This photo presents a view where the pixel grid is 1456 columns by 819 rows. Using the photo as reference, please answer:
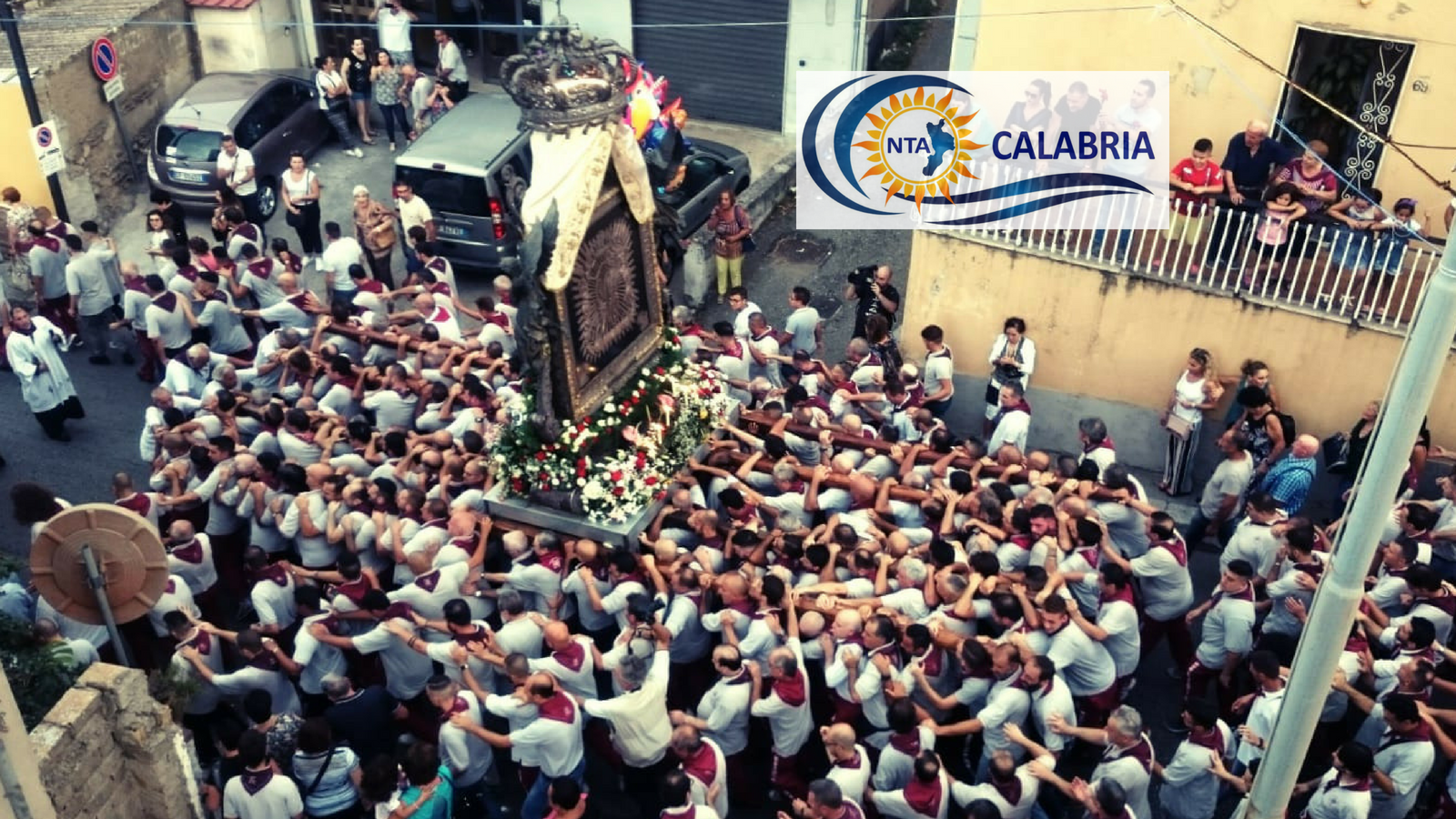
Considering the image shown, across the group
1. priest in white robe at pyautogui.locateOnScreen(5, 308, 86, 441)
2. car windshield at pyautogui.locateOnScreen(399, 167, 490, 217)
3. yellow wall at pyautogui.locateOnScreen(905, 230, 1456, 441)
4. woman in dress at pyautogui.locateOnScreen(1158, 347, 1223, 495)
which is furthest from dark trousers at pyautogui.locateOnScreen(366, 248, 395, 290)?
woman in dress at pyautogui.locateOnScreen(1158, 347, 1223, 495)

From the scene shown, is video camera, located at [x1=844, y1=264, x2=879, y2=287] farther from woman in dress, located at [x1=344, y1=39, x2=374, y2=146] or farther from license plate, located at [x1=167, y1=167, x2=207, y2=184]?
woman in dress, located at [x1=344, y1=39, x2=374, y2=146]

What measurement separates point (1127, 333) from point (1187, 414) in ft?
3.09

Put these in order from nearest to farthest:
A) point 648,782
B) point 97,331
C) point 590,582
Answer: point 648,782, point 590,582, point 97,331

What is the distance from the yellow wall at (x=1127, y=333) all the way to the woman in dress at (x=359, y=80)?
8992 mm

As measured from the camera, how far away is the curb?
1519cm

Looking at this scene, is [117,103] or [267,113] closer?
[267,113]

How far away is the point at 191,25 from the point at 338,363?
9.47m

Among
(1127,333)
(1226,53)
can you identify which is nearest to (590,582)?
(1127,333)

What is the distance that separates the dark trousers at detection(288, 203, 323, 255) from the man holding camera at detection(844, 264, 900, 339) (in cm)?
644

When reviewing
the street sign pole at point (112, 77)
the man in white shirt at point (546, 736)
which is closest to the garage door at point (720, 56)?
the street sign pole at point (112, 77)

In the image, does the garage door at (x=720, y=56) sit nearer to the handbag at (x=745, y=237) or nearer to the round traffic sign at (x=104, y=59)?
the handbag at (x=745, y=237)

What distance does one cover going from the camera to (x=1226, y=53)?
12320mm

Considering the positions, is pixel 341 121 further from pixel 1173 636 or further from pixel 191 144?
pixel 1173 636

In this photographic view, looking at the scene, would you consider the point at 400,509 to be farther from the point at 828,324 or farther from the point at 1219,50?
the point at 1219,50
